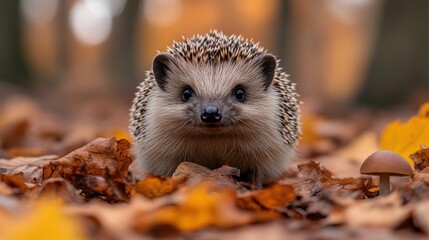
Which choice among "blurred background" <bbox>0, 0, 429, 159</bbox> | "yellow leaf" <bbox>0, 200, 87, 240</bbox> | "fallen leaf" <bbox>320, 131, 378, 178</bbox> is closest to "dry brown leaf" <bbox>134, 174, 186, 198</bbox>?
"yellow leaf" <bbox>0, 200, 87, 240</bbox>

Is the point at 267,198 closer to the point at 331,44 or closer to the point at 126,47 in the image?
the point at 126,47

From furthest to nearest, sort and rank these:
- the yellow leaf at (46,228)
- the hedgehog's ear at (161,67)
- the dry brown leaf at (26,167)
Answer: the hedgehog's ear at (161,67), the dry brown leaf at (26,167), the yellow leaf at (46,228)

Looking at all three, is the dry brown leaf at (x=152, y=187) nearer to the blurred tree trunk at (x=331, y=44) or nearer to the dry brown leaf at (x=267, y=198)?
the dry brown leaf at (x=267, y=198)

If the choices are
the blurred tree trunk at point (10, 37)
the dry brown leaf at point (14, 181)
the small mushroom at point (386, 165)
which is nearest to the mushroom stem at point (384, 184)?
the small mushroom at point (386, 165)

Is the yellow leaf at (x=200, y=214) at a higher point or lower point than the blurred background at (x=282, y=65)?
lower

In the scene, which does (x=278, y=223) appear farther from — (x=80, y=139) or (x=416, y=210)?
(x=80, y=139)
